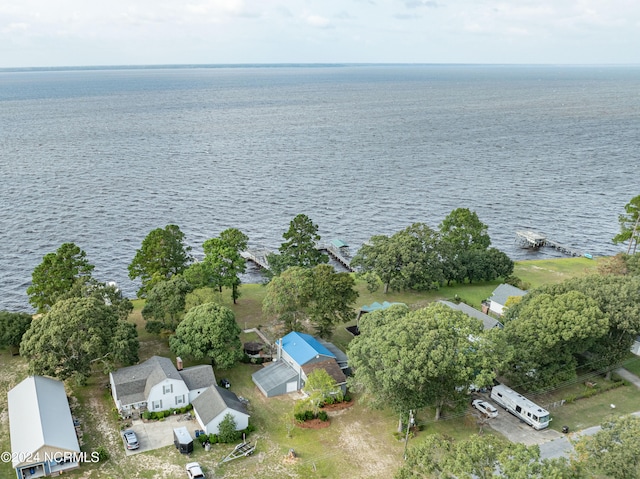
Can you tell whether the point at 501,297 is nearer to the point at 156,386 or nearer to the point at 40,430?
the point at 156,386

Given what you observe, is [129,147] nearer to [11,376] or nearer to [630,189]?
[11,376]

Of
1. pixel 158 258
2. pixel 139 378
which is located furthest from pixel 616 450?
pixel 158 258

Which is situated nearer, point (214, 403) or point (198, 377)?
point (214, 403)

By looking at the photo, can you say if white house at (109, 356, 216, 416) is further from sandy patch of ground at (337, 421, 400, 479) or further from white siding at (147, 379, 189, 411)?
sandy patch of ground at (337, 421, 400, 479)

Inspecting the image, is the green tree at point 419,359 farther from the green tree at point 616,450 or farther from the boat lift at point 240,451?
the boat lift at point 240,451

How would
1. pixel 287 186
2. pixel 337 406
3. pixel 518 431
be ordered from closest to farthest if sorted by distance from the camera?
pixel 518 431 → pixel 337 406 → pixel 287 186

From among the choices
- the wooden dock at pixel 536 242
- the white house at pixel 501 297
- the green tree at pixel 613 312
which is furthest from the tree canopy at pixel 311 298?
the wooden dock at pixel 536 242
